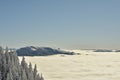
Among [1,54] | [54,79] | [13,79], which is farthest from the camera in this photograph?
[54,79]

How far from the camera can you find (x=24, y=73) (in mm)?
43312

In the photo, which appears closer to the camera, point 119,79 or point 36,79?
point 36,79

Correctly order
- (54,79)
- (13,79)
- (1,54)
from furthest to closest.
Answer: (54,79), (1,54), (13,79)

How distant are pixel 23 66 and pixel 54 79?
5108cm

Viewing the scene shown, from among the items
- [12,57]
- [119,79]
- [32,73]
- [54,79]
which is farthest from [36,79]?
[119,79]

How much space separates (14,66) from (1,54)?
381 cm

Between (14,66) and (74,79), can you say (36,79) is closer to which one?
(14,66)

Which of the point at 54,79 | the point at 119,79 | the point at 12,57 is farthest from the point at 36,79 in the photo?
the point at 119,79

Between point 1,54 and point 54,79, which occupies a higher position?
point 1,54

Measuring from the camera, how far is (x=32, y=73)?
4731cm

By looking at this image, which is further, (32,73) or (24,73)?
(32,73)

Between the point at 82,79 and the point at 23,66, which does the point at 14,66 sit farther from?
the point at 82,79

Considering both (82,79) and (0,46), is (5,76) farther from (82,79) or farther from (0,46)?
(82,79)

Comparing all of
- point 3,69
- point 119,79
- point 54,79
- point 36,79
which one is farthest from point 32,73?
point 119,79
